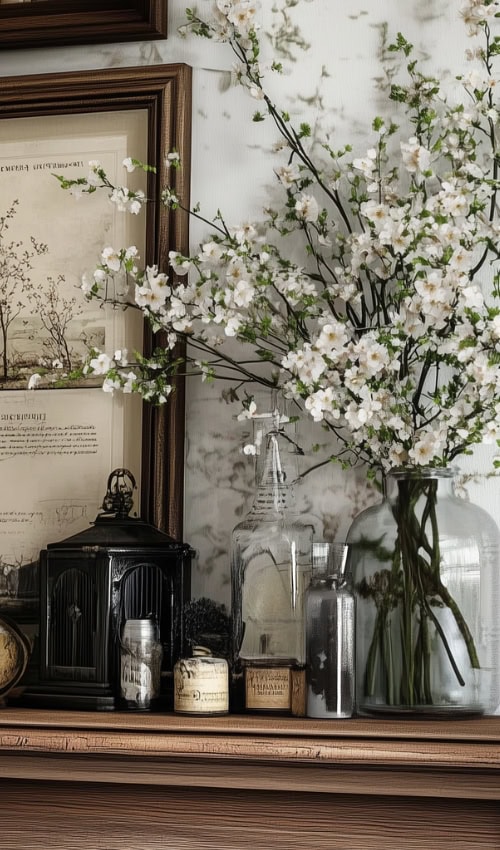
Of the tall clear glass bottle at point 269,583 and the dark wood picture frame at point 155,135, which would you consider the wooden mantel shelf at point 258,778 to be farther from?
the dark wood picture frame at point 155,135

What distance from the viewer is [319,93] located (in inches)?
55.6

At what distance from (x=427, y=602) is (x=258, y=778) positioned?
0.27 meters

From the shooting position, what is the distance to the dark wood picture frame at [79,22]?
4.73 feet

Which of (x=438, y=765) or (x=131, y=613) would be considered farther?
(x=131, y=613)

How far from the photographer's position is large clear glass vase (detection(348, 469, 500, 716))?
117cm

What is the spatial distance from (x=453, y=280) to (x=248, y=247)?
273mm

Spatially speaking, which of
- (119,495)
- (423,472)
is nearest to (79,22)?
(119,495)

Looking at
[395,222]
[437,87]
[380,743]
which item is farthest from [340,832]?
[437,87]

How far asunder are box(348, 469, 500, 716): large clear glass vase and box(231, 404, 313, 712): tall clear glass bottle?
7 cm

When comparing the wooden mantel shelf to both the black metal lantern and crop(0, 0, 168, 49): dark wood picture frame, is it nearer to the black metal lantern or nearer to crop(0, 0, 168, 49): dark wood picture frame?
the black metal lantern

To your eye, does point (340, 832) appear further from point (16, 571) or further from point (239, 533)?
point (16, 571)

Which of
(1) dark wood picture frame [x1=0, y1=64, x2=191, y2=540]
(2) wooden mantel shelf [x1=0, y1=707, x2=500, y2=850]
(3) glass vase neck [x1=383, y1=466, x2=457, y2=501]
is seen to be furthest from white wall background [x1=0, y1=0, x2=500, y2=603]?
(2) wooden mantel shelf [x1=0, y1=707, x2=500, y2=850]

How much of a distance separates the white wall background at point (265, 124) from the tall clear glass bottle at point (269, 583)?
0.33 ft

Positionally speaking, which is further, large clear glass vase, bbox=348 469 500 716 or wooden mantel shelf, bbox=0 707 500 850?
large clear glass vase, bbox=348 469 500 716
